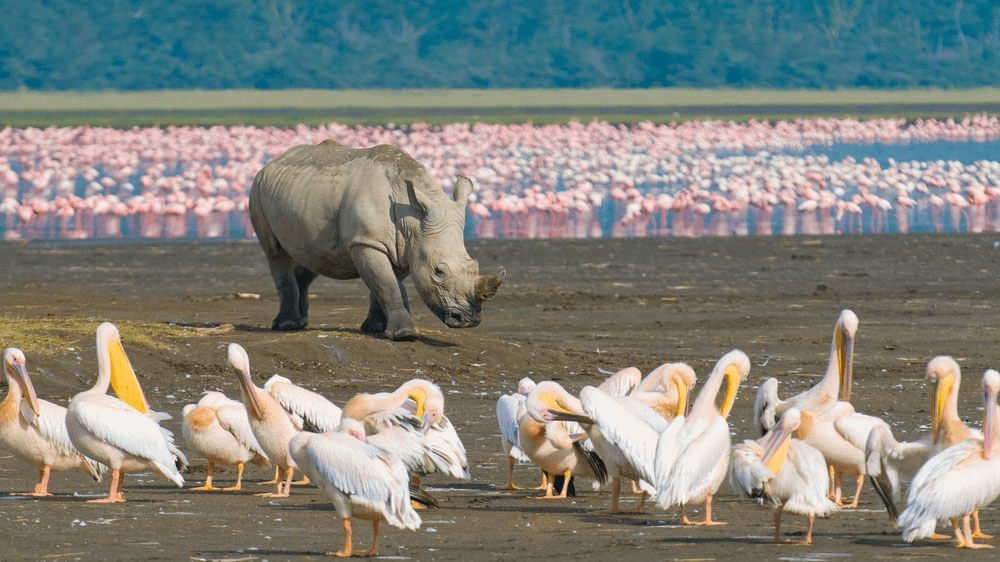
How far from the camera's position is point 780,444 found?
30.1ft

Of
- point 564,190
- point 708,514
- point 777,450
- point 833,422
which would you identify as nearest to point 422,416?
point 708,514

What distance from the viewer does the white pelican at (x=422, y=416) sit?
33.8 ft

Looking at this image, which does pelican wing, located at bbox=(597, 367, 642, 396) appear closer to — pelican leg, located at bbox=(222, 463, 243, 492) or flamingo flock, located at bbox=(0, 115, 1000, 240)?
pelican leg, located at bbox=(222, 463, 243, 492)

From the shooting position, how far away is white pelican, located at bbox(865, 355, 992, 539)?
31.2ft

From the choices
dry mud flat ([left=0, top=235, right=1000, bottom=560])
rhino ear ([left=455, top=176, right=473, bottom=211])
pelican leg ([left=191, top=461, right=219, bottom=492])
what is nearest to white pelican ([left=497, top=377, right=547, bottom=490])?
dry mud flat ([left=0, top=235, right=1000, bottom=560])

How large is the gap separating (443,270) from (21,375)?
6.59 metres

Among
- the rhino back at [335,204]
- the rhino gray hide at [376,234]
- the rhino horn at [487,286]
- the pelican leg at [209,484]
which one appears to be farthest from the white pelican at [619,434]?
the rhino back at [335,204]

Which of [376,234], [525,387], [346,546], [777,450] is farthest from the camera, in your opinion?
[376,234]

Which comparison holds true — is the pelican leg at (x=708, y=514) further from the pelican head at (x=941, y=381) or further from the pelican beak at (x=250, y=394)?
the pelican beak at (x=250, y=394)

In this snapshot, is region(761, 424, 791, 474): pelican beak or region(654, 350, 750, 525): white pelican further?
region(654, 350, 750, 525): white pelican

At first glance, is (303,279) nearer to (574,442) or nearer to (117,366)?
(117,366)

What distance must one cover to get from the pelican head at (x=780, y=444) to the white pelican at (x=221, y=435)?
3213mm

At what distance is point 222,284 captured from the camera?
23.6m

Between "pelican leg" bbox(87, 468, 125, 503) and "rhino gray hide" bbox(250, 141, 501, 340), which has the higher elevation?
"rhino gray hide" bbox(250, 141, 501, 340)
